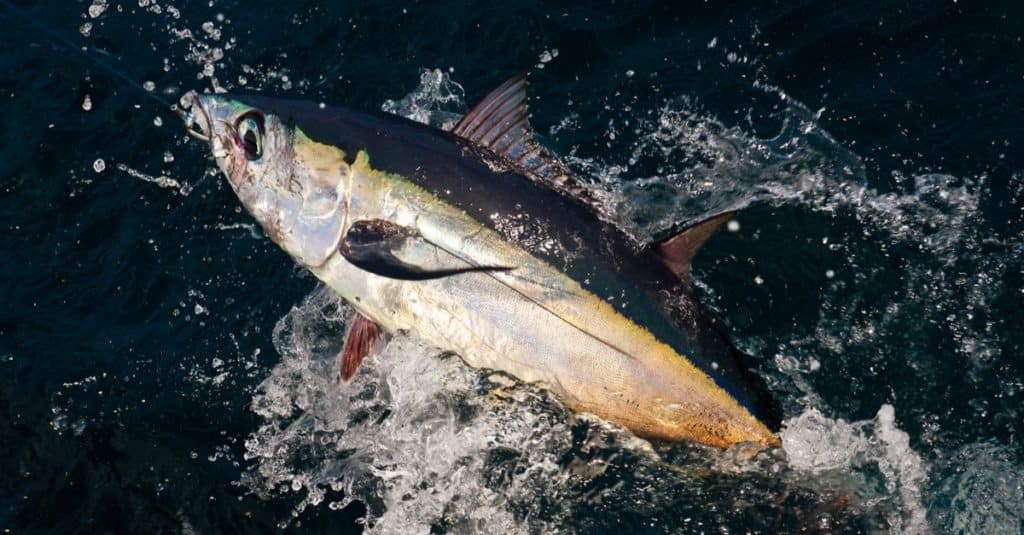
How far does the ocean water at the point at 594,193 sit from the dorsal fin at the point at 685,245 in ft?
2.38

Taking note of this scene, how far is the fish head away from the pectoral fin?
10 cm

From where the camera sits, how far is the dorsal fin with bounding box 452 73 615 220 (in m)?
3.81

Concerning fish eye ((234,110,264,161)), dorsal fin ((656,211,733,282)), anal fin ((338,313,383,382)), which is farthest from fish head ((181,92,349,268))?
dorsal fin ((656,211,733,282))

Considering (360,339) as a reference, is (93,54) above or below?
above

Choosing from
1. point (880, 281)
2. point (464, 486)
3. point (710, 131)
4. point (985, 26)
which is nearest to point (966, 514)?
point (880, 281)

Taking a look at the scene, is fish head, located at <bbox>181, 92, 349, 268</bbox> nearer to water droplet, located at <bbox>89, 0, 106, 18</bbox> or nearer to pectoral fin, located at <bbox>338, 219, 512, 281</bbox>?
pectoral fin, located at <bbox>338, 219, 512, 281</bbox>

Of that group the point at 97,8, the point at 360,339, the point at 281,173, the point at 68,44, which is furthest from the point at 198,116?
the point at 97,8

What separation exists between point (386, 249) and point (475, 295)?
15.7 inches

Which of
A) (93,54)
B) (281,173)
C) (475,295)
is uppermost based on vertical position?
(93,54)

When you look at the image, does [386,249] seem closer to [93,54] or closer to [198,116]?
[198,116]

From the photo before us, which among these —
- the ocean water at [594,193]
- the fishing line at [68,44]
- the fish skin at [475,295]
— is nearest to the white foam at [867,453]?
the ocean water at [594,193]

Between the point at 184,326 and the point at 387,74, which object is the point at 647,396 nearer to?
the point at 184,326

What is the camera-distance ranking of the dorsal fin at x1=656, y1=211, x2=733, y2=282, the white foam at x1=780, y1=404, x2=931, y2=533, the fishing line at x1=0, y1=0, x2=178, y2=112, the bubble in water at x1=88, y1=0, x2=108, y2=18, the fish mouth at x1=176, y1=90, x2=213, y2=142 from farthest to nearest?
the bubble in water at x1=88, y1=0, x2=108, y2=18, the fishing line at x1=0, y1=0, x2=178, y2=112, the fish mouth at x1=176, y1=90, x2=213, y2=142, the white foam at x1=780, y1=404, x2=931, y2=533, the dorsal fin at x1=656, y1=211, x2=733, y2=282

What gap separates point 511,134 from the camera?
3.85m
